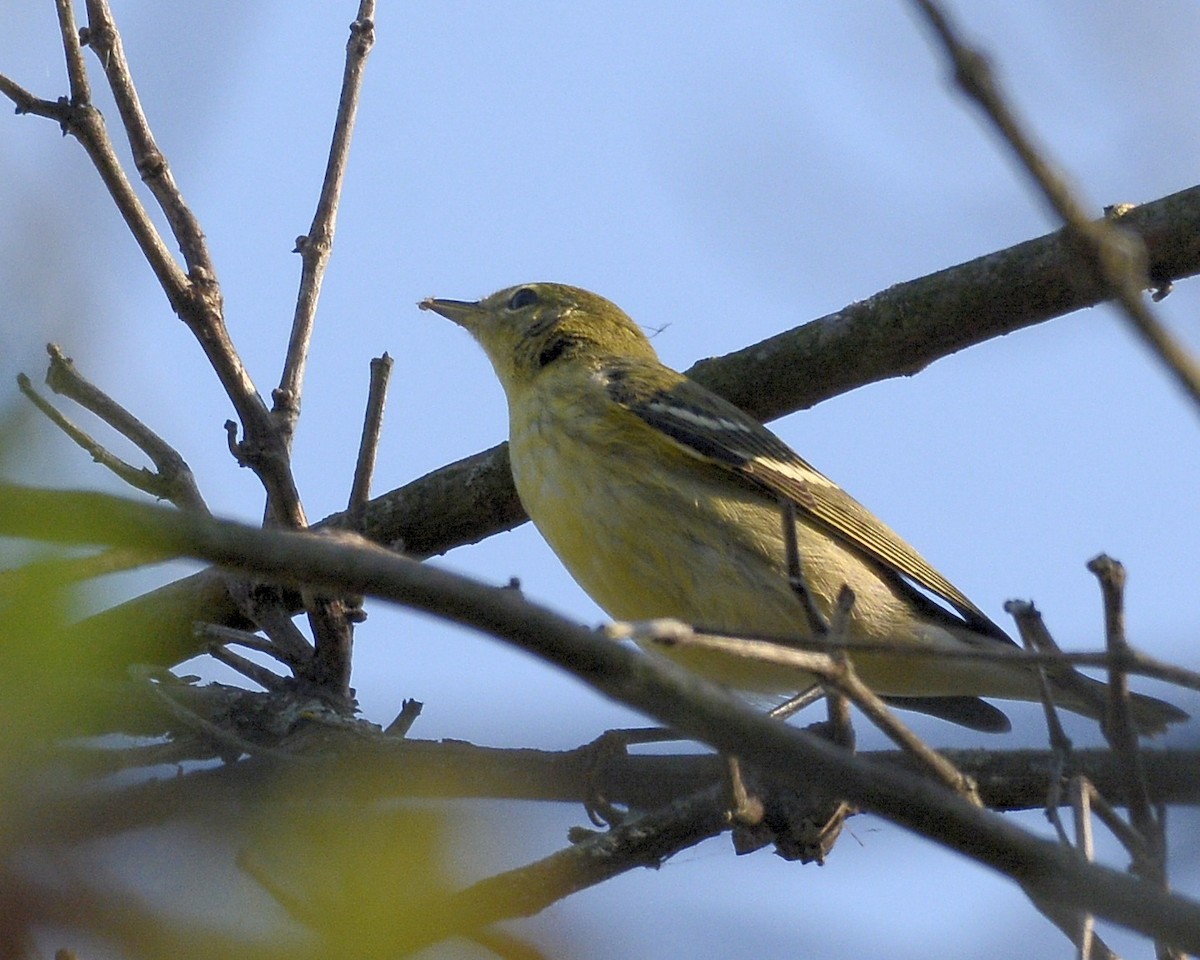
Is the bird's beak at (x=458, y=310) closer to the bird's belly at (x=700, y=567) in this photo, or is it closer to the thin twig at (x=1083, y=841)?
the bird's belly at (x=700, y=567)

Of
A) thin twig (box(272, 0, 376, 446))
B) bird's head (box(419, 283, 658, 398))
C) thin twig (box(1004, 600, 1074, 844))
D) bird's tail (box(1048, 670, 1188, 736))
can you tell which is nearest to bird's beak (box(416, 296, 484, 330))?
bird's head (box(419, 283, 658, 398))

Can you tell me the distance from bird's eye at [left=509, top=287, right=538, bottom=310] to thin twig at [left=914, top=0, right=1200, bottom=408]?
593 centimetres

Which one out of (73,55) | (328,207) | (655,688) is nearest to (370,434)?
(328,207)

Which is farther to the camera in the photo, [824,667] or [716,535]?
[716,535]

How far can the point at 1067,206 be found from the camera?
5.48ft

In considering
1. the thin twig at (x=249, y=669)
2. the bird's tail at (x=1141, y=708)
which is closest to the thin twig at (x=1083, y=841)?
the bird's tail at (x=1141, y=708)

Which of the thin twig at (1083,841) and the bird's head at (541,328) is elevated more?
the bird's head at (541,328)

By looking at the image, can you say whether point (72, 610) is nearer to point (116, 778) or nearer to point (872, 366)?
point (116, 778)

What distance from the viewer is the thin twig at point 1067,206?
1.63 m

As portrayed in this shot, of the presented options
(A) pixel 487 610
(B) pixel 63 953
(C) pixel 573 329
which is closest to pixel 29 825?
(B) pixel 63 953

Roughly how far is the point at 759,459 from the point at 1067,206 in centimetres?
419

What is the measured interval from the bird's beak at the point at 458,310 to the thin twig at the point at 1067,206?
19.4 feet

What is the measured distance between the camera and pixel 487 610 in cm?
196

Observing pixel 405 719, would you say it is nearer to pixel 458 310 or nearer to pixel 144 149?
pixel 144 149
